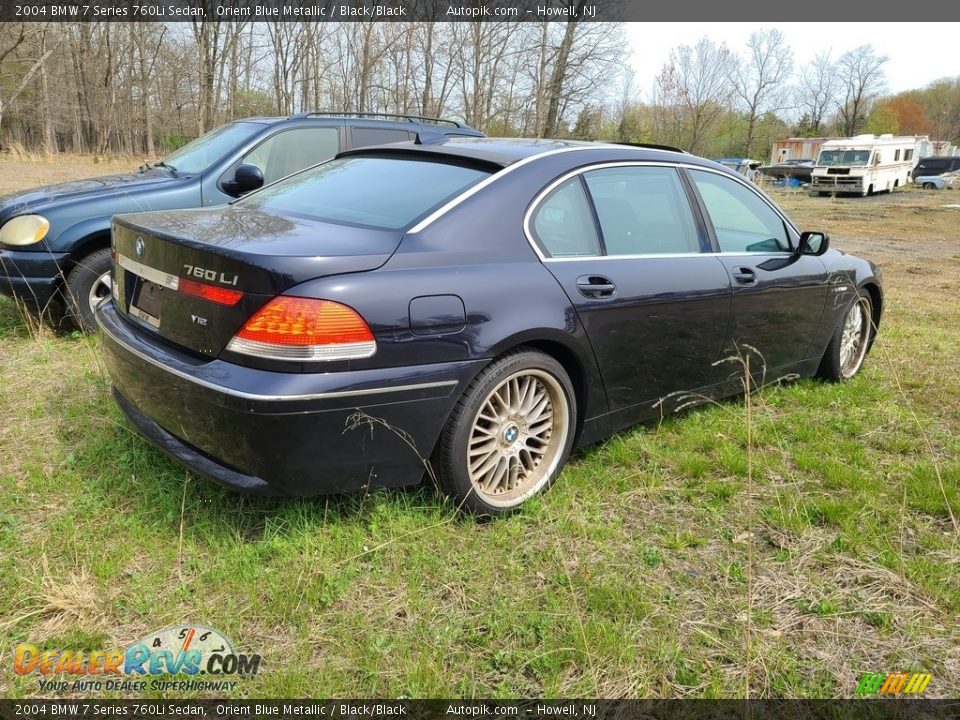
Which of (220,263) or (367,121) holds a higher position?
(367,121)

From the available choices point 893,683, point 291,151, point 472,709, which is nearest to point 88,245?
point 291,151

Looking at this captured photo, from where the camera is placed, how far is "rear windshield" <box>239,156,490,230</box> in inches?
114

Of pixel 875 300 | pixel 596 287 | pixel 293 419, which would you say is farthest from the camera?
pixel 875 300

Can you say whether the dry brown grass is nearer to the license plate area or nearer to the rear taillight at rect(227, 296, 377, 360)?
the license plate area

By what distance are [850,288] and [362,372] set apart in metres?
3.81

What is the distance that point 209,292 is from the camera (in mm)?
2459

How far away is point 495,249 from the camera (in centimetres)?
283

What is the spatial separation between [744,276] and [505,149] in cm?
154

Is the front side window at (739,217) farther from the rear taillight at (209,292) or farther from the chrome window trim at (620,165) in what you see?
the rear taillight at (209,292)

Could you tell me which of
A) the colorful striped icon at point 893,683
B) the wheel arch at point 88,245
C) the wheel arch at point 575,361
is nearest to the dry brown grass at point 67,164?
the wheel arch at point 88,245

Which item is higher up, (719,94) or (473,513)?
(719,94)

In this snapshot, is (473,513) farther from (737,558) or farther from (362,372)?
(737,558)

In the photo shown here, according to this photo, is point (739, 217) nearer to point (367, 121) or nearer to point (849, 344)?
point (849, 344)

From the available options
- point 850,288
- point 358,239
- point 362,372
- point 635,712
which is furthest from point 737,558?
point 850,288
